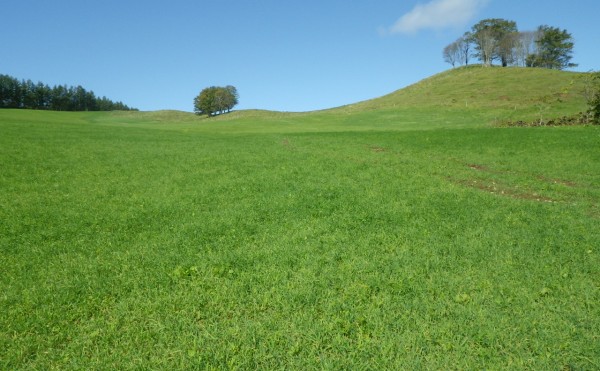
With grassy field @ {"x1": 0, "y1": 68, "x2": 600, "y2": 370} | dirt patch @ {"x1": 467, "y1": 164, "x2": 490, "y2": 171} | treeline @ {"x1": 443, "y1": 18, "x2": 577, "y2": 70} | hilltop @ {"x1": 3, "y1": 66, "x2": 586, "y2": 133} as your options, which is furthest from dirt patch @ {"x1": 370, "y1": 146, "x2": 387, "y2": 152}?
treeline @ {"x1": 443, "y1": 18, "x2": 577, "y2": 70}

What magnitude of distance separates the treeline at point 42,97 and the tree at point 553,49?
167 meters

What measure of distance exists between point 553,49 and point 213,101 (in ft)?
365

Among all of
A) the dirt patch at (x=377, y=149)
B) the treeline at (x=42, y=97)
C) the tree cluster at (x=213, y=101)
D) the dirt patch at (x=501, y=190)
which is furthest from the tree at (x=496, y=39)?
the treeline at (x=42, y=97)

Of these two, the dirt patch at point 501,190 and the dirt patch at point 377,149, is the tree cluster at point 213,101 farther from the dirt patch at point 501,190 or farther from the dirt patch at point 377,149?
the dirt patch at point 501,190

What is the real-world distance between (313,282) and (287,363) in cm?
252

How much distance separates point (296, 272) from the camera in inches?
346

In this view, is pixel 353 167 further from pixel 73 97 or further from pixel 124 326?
pixel 73 97

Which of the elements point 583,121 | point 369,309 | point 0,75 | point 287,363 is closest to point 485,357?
point 369,309

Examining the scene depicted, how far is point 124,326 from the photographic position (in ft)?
22.5

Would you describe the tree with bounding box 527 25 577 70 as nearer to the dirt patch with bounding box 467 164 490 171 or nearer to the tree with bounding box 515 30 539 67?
the tree with bounding box 515 30 539 67

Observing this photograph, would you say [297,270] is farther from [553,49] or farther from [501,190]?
[553,49]

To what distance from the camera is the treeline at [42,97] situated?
132 m

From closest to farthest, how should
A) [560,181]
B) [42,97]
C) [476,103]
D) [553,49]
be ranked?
[560,181], [476,103], [553,49], [42,97]

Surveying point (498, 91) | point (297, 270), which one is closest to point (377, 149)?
point (297, 270)
